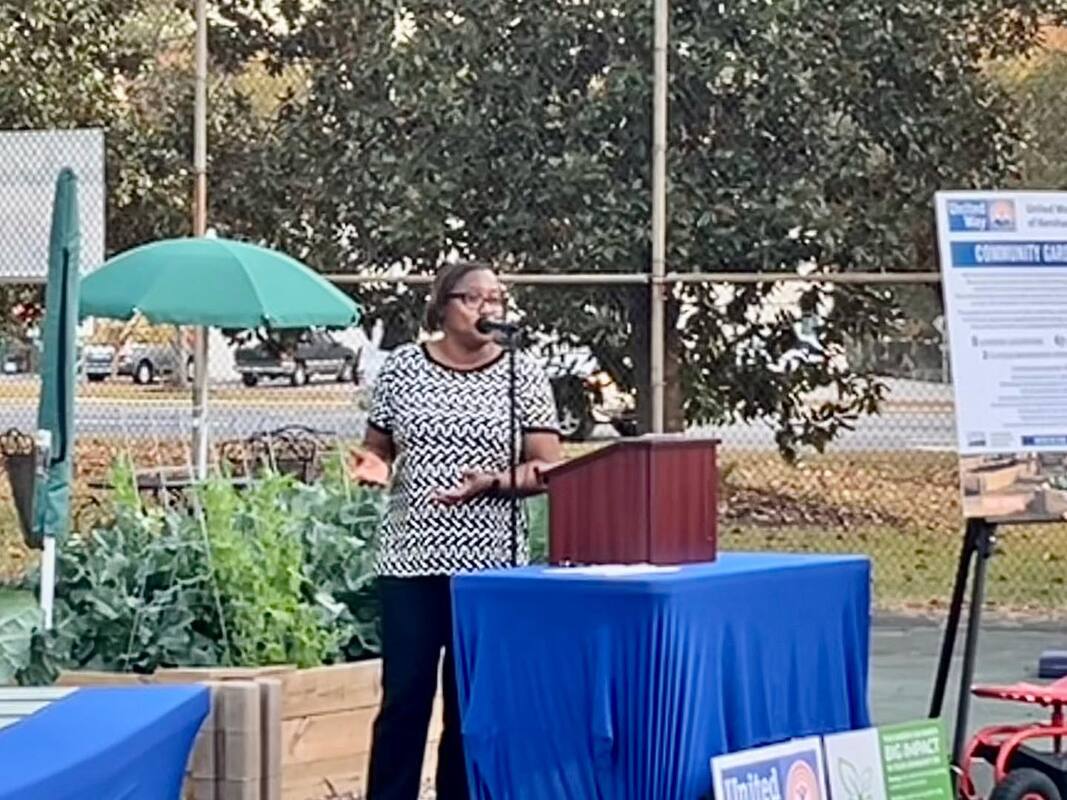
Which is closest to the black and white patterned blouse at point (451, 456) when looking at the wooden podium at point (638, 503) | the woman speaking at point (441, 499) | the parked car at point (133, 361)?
the woman speaking at point (441, 499)

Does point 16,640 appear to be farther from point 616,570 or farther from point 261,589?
point 616,570

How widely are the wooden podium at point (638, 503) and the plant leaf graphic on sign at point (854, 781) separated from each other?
0.60m

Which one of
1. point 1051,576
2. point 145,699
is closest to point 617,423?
point 1051,576

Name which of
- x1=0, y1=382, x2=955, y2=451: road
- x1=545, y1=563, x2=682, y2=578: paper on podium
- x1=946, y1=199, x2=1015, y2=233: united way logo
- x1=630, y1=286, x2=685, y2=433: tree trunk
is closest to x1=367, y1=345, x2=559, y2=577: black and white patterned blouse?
x1=545, y1=563, x2=682, y2=578: paper on podium

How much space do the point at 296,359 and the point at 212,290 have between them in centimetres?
285

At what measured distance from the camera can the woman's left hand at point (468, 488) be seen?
595 centimetres

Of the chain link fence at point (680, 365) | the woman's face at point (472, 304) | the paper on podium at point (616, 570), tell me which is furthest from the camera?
the chain link fence at point (680, 365)

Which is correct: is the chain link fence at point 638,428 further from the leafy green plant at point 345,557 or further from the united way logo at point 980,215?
the united way logo at point 980,215

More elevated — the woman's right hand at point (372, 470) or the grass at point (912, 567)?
the woman's right hand at point (372, 470)

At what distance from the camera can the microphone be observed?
591 cm

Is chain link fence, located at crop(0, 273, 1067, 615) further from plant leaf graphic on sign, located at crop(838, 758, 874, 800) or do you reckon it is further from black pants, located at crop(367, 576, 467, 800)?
plant leaf graphic on sign, located at crop(838, 758, 874, 800)

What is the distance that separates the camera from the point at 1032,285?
22.1 ft

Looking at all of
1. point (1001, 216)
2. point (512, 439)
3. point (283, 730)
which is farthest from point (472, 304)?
point (1001, 216)

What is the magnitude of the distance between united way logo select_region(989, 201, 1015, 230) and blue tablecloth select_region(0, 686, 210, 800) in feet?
10.9
